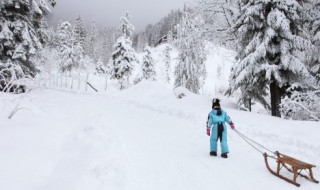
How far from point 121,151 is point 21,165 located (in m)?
2.60

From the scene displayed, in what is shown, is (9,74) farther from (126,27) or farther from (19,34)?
(126,27)

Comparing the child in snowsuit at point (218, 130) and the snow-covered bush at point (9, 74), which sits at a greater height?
the snow-covered bush at point (9, 74)

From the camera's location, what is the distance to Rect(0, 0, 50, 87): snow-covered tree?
17.2m

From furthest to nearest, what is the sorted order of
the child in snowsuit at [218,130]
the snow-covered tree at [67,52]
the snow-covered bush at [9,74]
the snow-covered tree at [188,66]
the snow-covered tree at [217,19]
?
the snow-covered tree at [67,52]
the snow-covered tree at [188,66]
the snow-covered tree at [217,19]
the snow-covered bush at [9,74]
the child in snowsuit at [218,130]

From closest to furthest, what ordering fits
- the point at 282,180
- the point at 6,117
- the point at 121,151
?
the point at 282,180, the point at 121,151, the point at 6,117

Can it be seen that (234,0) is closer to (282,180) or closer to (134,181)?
(282,180)

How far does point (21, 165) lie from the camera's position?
4.95 m

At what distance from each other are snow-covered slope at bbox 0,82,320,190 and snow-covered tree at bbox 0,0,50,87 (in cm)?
861

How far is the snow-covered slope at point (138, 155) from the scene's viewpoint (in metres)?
4.98

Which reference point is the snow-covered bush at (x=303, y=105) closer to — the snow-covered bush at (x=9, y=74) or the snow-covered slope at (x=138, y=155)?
the snow-covered slope at (x=138, y=155)

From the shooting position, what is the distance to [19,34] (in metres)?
18.0

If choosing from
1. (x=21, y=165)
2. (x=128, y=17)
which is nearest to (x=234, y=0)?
(x=21, y=165)

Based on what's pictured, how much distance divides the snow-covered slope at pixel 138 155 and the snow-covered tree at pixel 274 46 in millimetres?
1826

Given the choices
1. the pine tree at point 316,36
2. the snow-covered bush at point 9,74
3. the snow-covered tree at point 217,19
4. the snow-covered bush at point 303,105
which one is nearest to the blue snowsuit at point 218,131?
the snow-covered bush at point 303,105
